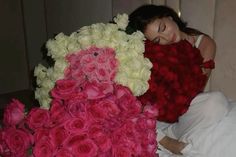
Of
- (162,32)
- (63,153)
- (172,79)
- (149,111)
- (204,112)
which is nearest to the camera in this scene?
(63,153)

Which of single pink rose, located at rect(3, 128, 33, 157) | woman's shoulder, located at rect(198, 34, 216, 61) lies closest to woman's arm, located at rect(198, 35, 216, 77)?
woman's shoulder, located at rect(198, 34, 216, 61)

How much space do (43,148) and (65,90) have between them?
0.41ft

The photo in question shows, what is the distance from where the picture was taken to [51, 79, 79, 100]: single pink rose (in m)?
0.68

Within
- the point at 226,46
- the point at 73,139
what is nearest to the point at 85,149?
the point at 73,139

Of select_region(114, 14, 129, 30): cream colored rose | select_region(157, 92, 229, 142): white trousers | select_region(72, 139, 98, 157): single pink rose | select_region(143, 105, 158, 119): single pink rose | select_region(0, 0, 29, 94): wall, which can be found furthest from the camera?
select_region(0, 0, 29, 94): wall

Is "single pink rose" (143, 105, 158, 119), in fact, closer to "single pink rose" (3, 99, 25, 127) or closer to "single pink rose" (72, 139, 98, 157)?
"single pink rose" (72, 139, 98, 157)

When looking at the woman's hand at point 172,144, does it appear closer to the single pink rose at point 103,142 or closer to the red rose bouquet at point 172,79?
the red rose bouquet at point 172,79

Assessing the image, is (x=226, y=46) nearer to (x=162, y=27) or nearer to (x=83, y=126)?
(x=162, y=27)

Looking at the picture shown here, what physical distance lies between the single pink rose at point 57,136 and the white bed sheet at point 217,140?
508mm

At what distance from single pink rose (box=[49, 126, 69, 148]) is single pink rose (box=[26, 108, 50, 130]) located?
0.11ft

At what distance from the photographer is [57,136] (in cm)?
65

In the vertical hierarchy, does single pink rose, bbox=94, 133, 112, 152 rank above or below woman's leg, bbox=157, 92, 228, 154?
above

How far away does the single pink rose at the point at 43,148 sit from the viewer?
2.11ft

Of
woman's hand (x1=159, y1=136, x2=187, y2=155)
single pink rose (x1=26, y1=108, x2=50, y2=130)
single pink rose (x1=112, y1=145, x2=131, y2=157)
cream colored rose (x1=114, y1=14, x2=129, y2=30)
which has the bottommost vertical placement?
woman's hand (x1=159, y1=136, x2=187, y2=155)
